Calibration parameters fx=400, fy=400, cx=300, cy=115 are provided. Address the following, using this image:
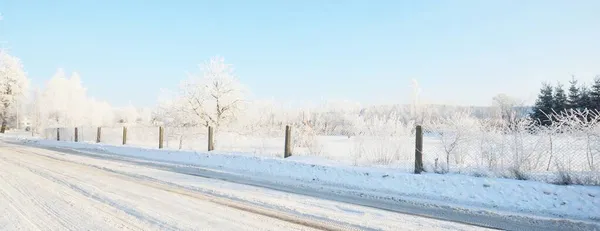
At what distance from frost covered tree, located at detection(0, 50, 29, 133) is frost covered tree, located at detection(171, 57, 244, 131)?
109ft

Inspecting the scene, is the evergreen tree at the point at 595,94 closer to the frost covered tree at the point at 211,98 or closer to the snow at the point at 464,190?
the frost covered tree at the point at 211,98

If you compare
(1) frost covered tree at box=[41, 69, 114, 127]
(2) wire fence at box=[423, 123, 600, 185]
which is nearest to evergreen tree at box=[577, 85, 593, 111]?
(2) wire fence at box=[423, 123, 600, 185]

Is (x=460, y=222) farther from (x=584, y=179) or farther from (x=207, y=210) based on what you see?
(x=584, y=179)

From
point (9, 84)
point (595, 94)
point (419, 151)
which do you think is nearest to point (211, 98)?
point (419, 151)

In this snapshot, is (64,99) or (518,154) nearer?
(518,154)

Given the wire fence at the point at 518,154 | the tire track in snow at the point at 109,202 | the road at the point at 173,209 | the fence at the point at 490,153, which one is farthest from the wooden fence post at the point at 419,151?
the tire track in snow at the point at 109,202

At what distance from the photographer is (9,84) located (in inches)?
2157

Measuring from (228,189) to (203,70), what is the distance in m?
27.5

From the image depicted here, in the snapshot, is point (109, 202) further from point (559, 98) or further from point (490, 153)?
point (559, 98)

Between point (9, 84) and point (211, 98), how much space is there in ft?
128

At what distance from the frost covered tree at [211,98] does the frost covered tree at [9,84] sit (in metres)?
33.3

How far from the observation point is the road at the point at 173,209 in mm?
5449

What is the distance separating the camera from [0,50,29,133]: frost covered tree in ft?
174

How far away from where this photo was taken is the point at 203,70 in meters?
34.7
